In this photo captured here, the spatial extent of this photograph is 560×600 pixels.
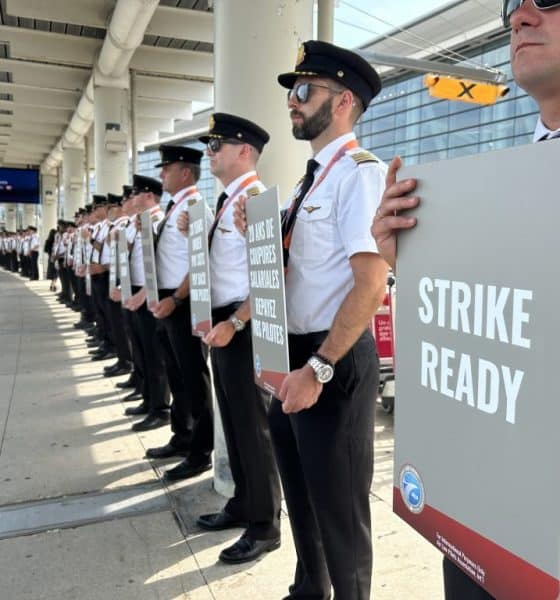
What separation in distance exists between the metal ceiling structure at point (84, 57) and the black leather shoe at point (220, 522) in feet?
22.4

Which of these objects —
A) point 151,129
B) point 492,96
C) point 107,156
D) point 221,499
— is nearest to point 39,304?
point 107,156

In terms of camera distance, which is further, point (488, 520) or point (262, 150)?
point (262, 150)

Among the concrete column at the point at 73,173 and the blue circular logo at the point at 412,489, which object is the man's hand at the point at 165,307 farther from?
the concrete column at the point at 73,173

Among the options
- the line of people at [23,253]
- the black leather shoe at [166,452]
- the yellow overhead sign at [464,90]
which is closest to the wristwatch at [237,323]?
the black leather shoe at [166,452]

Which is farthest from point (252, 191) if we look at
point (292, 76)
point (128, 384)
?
point (128, 384)

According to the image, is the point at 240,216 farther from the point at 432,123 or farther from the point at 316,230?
the point at 432,123

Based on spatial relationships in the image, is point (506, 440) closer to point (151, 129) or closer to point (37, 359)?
point (37, 359)

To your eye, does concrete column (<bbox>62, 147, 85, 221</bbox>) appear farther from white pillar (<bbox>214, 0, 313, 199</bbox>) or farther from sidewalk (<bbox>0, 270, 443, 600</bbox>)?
white pillar (<bbox>214, 0, 313, 199</bbox>)

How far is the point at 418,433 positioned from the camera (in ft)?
3.77

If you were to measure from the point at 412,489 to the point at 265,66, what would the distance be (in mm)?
2529

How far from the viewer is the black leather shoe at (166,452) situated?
3.96 metres

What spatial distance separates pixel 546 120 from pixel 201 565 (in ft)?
7.60

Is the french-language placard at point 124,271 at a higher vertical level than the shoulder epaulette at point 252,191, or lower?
lower

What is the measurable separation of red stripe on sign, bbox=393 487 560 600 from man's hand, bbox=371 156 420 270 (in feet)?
1.78
